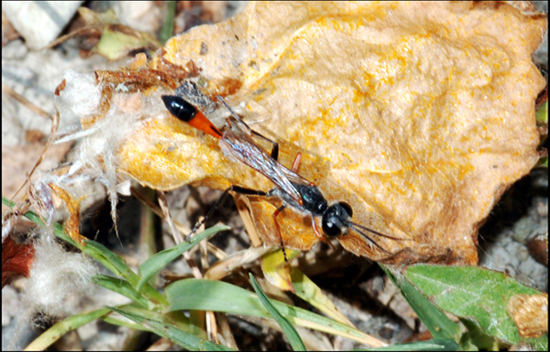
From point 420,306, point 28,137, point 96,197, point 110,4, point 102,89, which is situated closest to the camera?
point 102,89

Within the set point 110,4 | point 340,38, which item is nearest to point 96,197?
point 110,4

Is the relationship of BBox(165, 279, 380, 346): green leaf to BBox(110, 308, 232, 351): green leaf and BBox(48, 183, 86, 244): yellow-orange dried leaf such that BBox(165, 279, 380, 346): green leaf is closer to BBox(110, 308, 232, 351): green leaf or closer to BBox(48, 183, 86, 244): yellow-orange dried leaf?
BBox(110, 308, 232, 351): green leaf

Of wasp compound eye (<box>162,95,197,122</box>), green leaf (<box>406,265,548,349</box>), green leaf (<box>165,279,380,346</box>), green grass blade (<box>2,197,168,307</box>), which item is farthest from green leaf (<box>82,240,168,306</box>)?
green leaf (<box>406,265,548,349</box>)

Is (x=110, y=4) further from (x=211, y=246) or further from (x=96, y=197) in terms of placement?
(x=211, y=246)

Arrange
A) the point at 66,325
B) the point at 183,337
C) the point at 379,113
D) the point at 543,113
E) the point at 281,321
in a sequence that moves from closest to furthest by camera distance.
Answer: the point at 281,321 < the point at 183,337 < the point at 379,113 < the point at 66,325 < the point at 543,113

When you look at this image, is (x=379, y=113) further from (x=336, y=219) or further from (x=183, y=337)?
(x=183, y=337)

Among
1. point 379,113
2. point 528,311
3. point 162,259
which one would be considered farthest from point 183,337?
point 528,311
